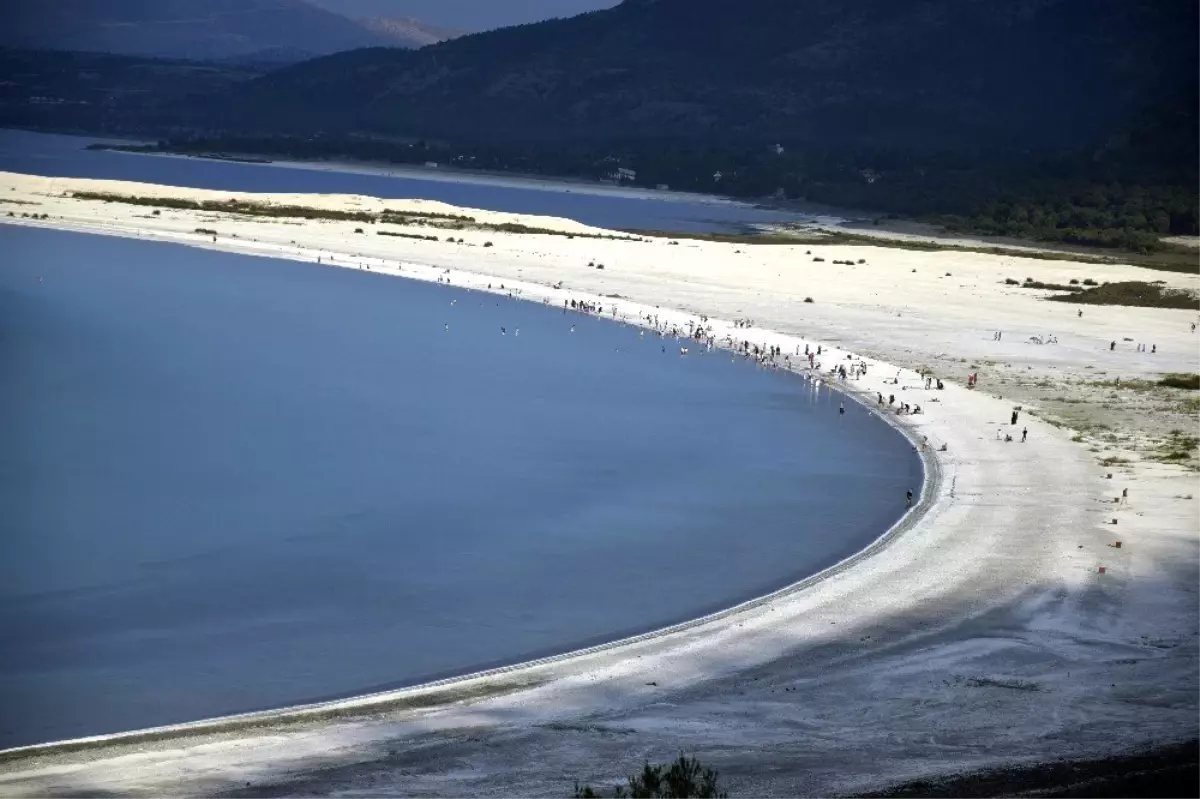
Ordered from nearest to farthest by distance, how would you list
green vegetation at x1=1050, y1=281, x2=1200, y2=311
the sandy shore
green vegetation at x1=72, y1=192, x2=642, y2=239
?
the sandy shore < green vegetation at x1=1050, y1=281, x2=1200, y2=311 < green vegetation at x1=72, y1=192, x2=642, y2=239

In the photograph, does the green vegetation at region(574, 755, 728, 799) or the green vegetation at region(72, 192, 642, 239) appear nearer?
the green vegetation at region(574, 755, 728, 799)

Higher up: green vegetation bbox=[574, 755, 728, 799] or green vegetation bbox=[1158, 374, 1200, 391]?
green vegetation bbox=[1158, 374, 1200, 391]

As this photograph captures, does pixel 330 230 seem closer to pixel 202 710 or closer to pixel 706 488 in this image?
pixel 706 488

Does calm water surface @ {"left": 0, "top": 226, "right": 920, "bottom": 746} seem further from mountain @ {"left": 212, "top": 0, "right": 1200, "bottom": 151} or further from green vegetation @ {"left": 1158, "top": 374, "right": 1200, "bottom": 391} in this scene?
mountain @ {"left": 212, "top": 0, "right": 1200, "bottom": 151}

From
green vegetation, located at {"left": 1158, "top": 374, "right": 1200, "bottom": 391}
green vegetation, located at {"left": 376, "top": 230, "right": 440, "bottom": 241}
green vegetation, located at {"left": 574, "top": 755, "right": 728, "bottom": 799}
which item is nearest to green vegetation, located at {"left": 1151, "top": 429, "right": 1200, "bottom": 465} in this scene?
green vegetation, located at {"left": 1158, "top": 374, "right": 1200, "bottom": 391}

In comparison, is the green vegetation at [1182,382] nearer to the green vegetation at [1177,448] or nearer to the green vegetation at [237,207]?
the green vegetation at [1177,448]

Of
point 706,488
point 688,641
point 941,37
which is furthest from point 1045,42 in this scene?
point 688,641

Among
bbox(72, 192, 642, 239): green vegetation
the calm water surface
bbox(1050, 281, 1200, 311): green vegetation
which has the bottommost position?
the calm water surface

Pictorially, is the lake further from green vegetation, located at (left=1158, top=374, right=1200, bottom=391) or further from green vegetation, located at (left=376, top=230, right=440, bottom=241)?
green vegetation, located at (left=1158, top=374, right=1200, bottom=391)

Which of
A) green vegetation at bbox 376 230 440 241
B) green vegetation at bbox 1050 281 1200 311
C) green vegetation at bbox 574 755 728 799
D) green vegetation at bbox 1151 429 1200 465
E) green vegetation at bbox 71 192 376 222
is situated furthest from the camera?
green vegetation at bbox 71 192 376 222
